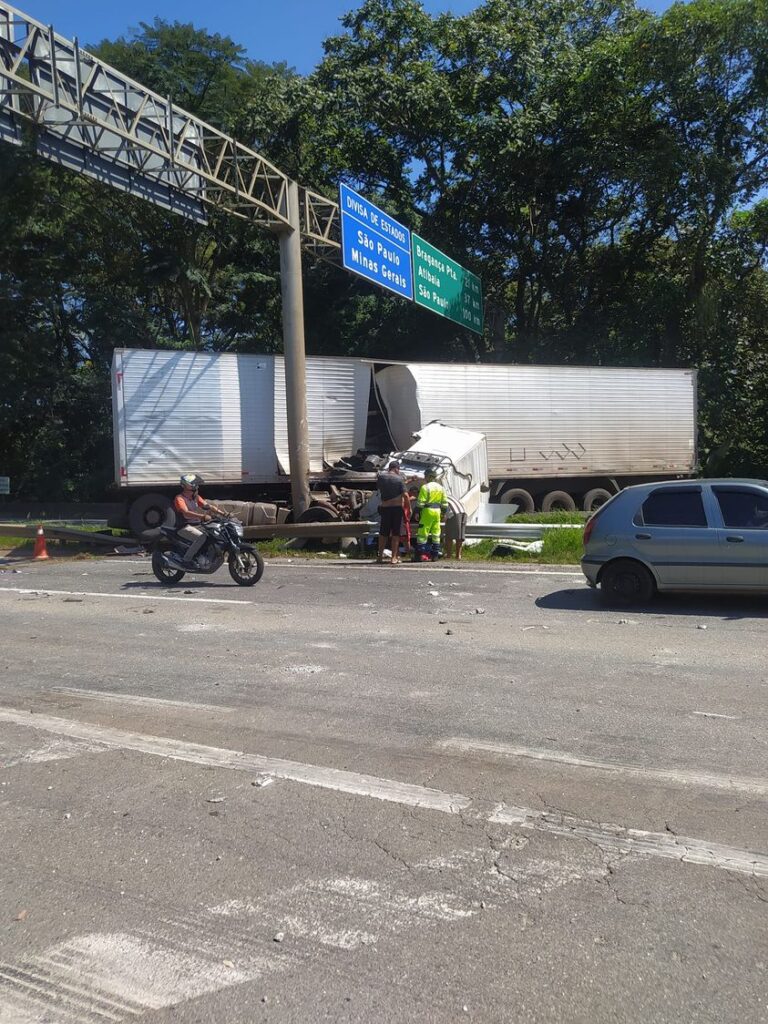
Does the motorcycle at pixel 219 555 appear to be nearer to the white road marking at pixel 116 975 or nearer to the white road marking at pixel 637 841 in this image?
the white road marking at pixel 637 841

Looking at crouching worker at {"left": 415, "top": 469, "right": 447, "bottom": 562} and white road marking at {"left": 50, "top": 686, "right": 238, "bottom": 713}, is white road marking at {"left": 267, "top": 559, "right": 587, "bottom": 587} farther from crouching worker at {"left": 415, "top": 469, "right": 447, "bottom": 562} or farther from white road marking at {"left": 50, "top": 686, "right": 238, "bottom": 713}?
white road marking at {"left": 50, "top": 686, "right": 238, "bottom": 713}

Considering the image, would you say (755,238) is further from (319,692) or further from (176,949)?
(176,949)

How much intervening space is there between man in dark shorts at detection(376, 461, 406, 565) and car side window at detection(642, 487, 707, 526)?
5046 mm

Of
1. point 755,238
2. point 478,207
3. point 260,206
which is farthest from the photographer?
point 478,207

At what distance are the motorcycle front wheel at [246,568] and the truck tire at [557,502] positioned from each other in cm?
1230

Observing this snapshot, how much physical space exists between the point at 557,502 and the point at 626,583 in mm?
13589

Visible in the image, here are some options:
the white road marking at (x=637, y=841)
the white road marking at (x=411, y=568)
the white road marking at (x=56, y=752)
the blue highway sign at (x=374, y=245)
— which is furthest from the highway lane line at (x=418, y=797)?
the blue highway sign at (x=374, y=245)

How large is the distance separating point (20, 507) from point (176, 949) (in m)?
31.2

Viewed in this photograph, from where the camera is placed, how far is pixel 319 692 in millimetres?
7406

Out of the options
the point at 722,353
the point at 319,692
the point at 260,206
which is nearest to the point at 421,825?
the point at 319,692

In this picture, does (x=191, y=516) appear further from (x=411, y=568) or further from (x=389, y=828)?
(x=389, y=828)

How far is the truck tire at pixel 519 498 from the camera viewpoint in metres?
23.1

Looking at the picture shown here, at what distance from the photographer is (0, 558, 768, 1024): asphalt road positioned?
338 cm

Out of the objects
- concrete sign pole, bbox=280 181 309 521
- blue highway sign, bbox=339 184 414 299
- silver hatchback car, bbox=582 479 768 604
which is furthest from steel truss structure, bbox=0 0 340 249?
silver hatchback car, bbox=582 479 768 604
